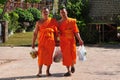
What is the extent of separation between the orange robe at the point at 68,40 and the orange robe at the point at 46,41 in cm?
35

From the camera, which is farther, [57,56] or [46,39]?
[57,56]

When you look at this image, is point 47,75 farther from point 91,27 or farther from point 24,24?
point 24,24

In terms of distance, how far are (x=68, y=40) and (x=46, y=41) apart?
0.66 metres

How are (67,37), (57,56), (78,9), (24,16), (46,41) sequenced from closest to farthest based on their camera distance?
(46,41) < (67,37) < (57,56) < (78,9) < (24,16)

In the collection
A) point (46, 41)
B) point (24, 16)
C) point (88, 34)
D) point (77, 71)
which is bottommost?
point (88, 34)

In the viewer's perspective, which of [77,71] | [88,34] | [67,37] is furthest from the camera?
[88,34]

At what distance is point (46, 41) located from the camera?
11445mm

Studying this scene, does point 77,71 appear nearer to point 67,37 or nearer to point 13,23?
point 67,37

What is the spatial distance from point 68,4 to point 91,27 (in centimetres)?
213

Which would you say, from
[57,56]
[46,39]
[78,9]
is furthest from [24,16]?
[46,39]

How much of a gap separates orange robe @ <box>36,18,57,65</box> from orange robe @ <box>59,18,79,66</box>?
1.15ft

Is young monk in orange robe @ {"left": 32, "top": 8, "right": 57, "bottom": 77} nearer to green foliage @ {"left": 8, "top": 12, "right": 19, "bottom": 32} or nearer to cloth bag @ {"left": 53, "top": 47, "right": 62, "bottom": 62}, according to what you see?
cloth bag @ {"left": 53, "top": 47, "right": 62, "bottom": 62}

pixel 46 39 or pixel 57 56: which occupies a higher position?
pixel 46 39

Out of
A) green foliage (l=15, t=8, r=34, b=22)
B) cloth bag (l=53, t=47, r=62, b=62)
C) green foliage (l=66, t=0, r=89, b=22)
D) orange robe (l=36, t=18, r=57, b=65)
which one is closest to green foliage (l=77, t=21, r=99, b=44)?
green foliage (l=66, t=0, r=89, b=22)
